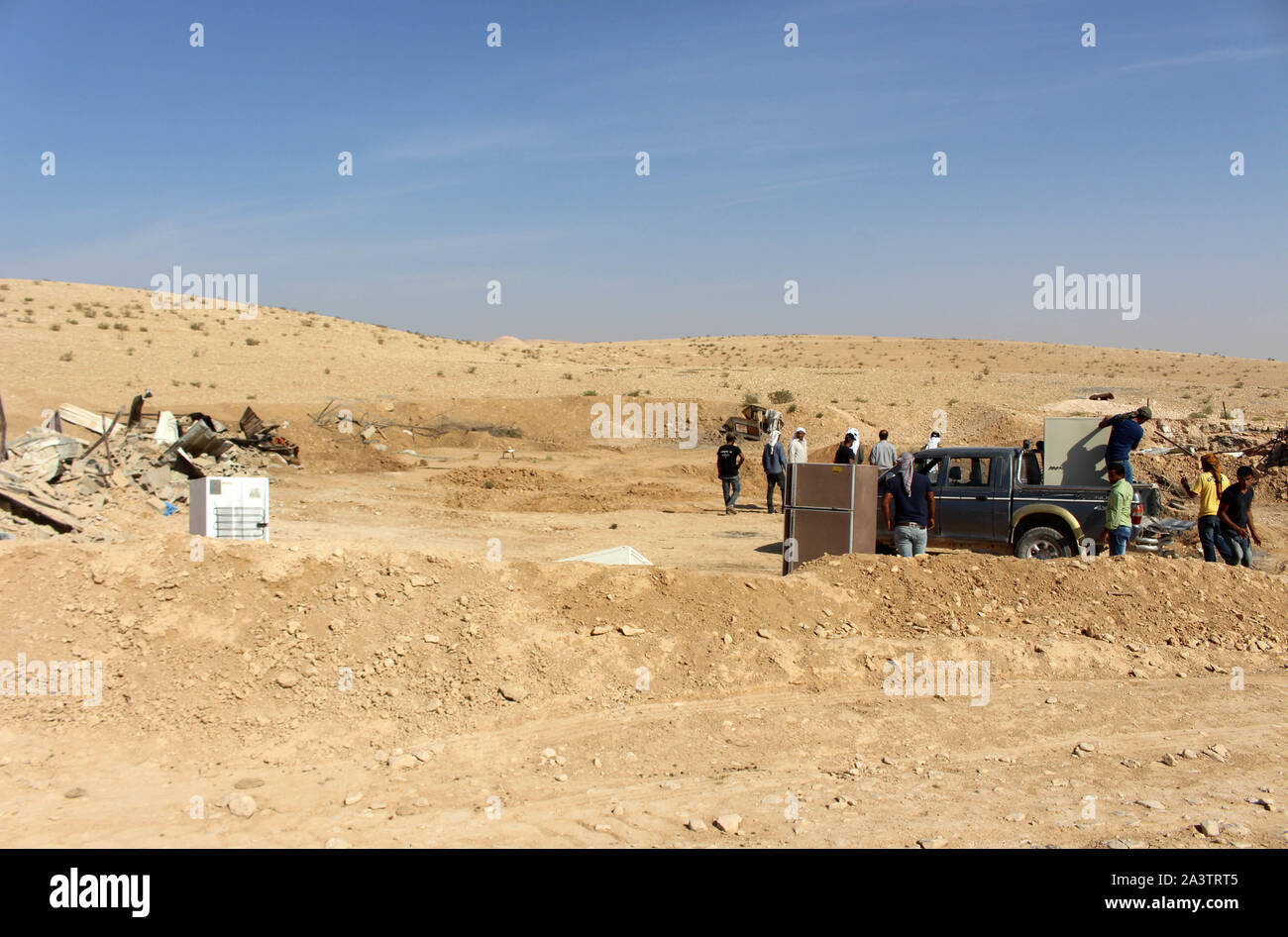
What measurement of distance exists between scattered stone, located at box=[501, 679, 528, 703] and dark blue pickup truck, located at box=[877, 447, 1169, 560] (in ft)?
20.0

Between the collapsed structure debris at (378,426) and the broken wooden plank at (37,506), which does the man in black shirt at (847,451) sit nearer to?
the broken wooden plank at (37,506)

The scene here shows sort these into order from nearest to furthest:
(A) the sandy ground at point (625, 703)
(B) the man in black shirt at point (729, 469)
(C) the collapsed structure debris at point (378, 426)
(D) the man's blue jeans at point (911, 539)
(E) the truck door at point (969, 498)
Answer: (A) the sandy ground at point (625, 703) → (D) the man's blue jeans at point (911, 539) → (E) the truck door at point (969, 498) → (B) the man in black shirt at point (729, 469) → (C) the collapsed structure debris at point (378, 426)

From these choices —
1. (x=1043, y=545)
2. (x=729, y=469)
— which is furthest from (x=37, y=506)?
(x=1043, y=545)

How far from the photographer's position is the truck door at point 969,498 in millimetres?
11227

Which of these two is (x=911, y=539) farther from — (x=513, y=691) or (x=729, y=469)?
(x=729, y=469)

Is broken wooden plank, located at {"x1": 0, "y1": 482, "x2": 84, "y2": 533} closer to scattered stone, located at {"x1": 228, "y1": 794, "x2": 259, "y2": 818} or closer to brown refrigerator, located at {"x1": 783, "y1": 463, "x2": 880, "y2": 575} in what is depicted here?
scattered stone, located at {"x1": 228, "y1": 794, "x2": 259, "y2": 818}

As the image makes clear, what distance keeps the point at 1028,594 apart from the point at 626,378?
3479 centimetres

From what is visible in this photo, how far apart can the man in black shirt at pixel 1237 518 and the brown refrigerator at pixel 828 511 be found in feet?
13.4

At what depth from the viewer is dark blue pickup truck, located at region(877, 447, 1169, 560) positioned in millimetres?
10742

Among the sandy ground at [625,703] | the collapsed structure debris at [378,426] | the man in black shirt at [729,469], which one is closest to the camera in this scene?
the sandy ground at [625,703]

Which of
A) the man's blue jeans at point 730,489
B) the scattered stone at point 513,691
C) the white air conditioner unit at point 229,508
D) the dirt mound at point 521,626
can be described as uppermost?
the white air conditioner unit at point 229,508

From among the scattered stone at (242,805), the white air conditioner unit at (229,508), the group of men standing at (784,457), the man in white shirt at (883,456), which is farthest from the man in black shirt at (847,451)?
the scattered stone at (242,805)
